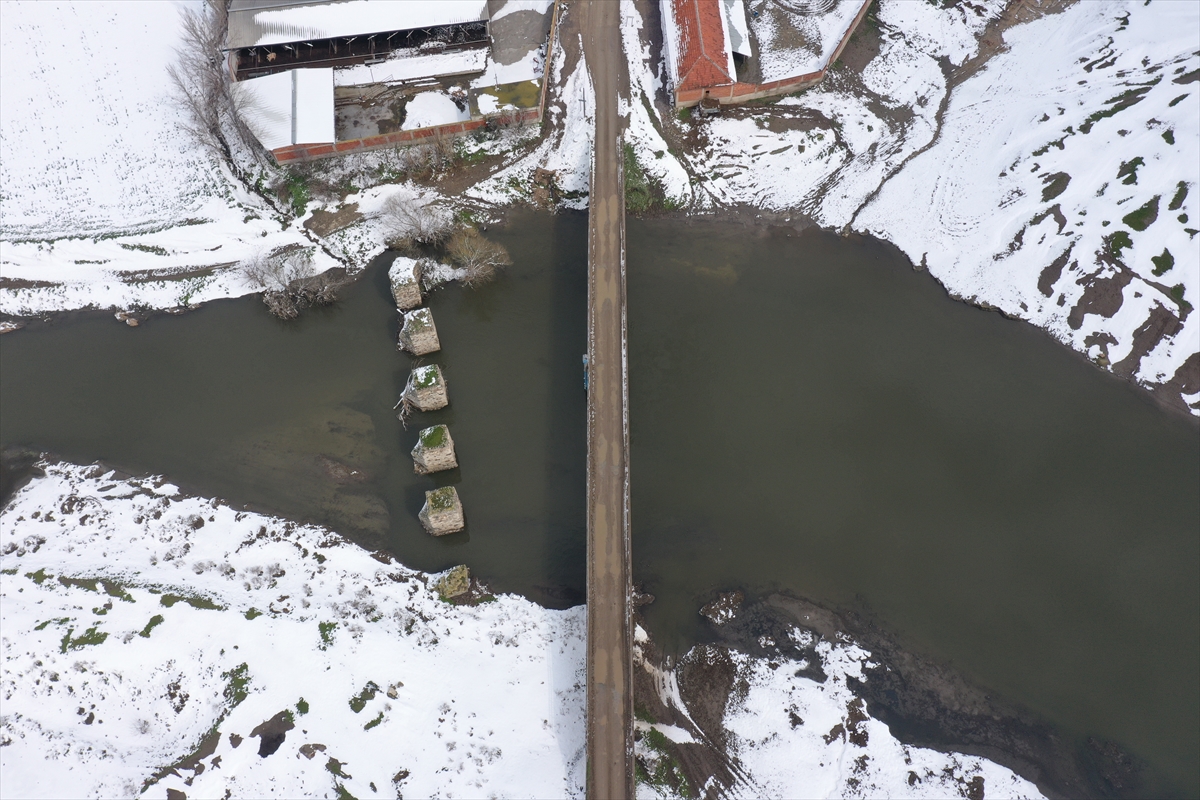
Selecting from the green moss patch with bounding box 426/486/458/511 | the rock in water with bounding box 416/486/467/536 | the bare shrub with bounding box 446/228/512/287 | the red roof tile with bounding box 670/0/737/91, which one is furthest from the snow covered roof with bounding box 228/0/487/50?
the rock in water with bounding box 416/486/467/536

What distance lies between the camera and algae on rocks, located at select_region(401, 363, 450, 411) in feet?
102

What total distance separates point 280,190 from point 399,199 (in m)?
7.41

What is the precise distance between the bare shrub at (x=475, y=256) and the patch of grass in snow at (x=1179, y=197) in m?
38.3

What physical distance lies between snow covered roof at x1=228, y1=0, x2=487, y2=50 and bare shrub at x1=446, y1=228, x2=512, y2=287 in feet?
47.7

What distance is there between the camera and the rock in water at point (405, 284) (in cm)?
3394

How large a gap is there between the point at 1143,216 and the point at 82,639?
58.7 metres

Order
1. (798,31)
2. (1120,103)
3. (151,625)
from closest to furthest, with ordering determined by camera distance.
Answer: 1. (151,625)
2. (1120,103)
3. (798,31)

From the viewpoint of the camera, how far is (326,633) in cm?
2720

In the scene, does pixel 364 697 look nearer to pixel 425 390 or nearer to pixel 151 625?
pixel 151 625

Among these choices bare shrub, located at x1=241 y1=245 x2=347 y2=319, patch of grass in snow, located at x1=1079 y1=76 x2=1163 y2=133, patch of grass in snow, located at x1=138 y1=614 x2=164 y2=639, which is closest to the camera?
patch of grass in snow, located at x1=138 y1=614 x2=164 y2=639

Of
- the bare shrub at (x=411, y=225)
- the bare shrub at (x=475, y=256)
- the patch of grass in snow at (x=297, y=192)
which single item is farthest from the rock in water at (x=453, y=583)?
the patch of grass in snow at (x=297, y=192)

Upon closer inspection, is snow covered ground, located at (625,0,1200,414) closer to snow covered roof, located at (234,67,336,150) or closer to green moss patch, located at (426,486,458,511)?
snow covered roof, located at (234,67,336,150)

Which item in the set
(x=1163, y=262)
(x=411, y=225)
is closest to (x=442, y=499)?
(x=411, y=225)

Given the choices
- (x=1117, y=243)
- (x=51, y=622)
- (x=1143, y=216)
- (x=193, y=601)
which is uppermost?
(x=1143, y=216)
